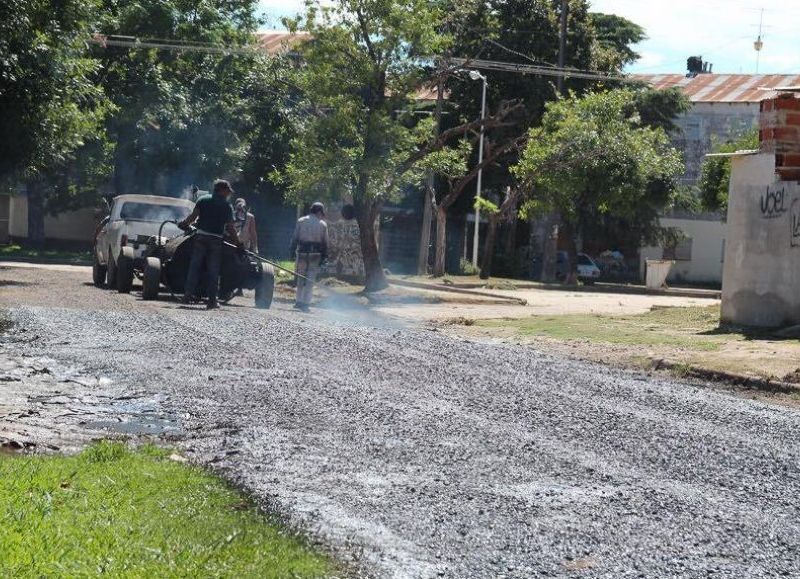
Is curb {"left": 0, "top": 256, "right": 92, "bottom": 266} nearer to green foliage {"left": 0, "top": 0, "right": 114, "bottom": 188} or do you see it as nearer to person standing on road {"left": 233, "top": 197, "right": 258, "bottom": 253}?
green foliage {"left": 0, "top": 0, "right": 114, "bottom": 188}

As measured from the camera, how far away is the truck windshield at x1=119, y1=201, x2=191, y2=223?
2539 cm

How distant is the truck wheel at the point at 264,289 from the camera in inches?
862

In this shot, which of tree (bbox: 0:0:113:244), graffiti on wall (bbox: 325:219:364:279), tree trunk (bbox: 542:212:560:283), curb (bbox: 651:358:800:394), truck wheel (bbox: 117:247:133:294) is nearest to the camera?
curb (bbox: 651:358:800:394)

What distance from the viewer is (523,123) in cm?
5594

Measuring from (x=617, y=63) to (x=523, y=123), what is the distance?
6.35 meters

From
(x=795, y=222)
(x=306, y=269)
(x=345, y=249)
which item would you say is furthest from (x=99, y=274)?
(x=345, y=249)

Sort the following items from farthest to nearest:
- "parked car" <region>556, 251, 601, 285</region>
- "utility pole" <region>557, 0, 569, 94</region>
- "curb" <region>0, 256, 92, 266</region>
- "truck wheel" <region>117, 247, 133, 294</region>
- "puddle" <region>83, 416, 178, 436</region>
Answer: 1. "parked car" <region>556, 251, 601, 285</region>
2. "utility pole" <region>557, 0, 569, 94</region>
3. "curb" <region>0, 256, 92, 266</region>
4. "truck wheel" <region>117, 247, 133, 294</region>
5. "puddle" <region>83, 416, 178, 436</region>

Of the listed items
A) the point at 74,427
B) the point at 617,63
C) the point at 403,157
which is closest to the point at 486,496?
the point at 74,427

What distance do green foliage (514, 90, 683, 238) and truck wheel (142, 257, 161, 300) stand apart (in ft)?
82.3

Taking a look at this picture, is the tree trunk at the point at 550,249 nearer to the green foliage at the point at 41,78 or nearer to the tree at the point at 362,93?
the tree at the point at 362,93

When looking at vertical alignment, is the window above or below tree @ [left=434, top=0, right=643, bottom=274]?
below

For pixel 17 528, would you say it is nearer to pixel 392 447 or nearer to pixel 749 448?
pixel 392 447

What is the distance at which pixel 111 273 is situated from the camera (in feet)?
83.8

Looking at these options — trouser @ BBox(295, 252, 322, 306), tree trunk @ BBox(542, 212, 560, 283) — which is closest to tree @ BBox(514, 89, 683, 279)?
tree trunk @ BBox(542, 212, 560, 283)
